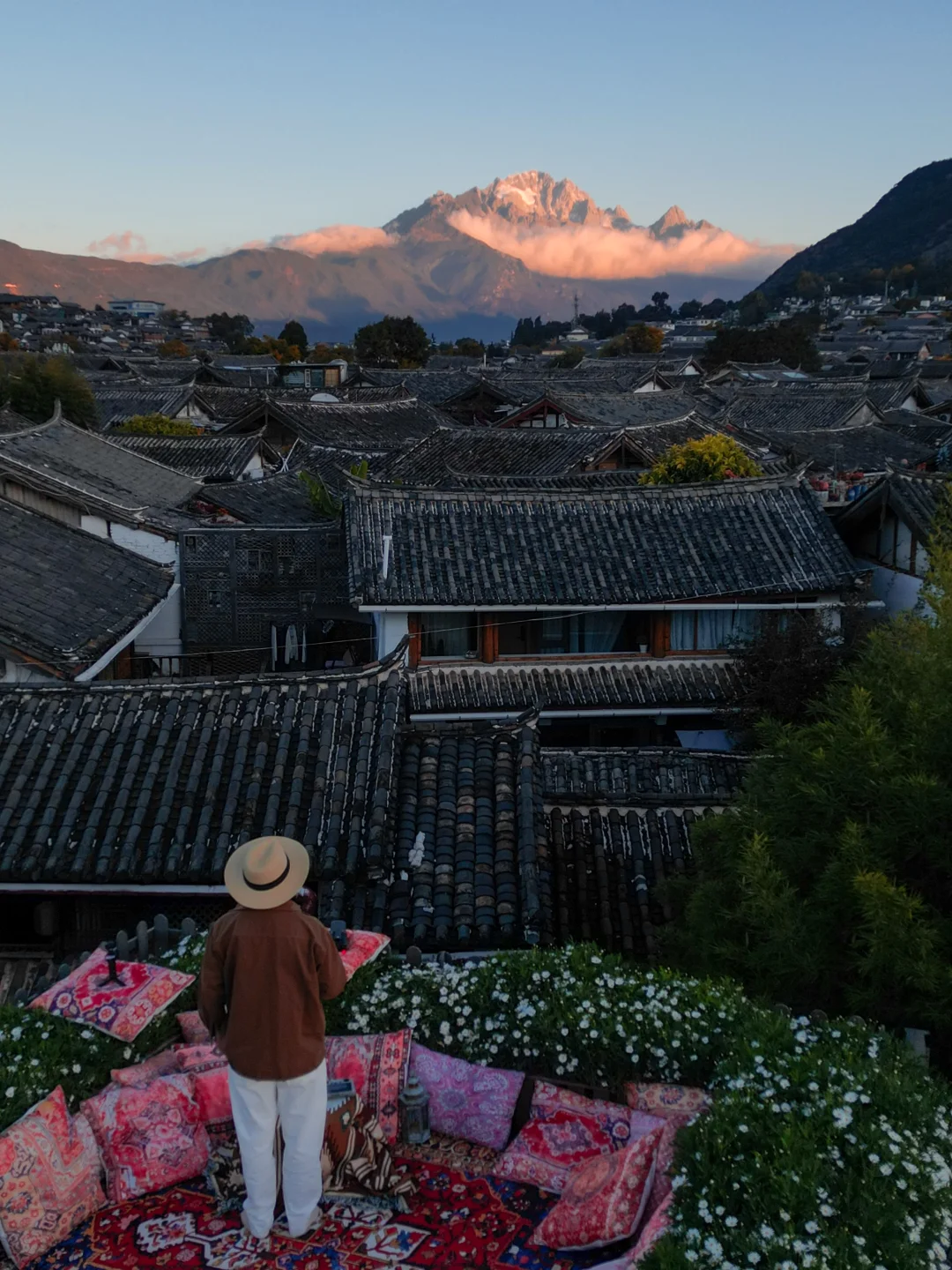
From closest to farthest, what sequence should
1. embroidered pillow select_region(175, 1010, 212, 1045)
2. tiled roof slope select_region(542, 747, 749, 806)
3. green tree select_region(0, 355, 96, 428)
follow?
1. embroidered pillow select_region(175, 1010, 212, 1045)
2. tiled roof slope select_region(542, 747, 749, 806)
3. green tree select_region(0, 355, 96, 428)

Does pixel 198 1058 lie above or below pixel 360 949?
below

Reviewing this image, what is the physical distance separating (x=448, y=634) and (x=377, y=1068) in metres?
12.1

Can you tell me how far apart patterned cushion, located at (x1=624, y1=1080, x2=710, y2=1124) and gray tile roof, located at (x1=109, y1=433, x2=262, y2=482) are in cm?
2966

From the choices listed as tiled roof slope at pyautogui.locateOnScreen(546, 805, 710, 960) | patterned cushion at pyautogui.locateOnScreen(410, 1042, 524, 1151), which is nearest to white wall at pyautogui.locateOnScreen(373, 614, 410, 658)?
tiled roof slope at pyautogui.locateOnScreen(546, 805, 710, 960)

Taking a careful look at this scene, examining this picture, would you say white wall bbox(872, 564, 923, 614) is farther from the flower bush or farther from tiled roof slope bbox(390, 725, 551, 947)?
the flower bush

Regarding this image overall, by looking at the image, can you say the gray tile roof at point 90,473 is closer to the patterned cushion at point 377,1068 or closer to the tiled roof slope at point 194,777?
the tiled roof slope at point 194,777

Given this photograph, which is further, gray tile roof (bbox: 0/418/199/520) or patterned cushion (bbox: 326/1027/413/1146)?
gray tile roof (bbox: 0/418/199/520)

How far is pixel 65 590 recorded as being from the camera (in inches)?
593

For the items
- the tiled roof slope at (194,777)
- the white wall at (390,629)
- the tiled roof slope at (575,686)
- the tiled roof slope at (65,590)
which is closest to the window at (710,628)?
the tiled roof slope at (575,686)

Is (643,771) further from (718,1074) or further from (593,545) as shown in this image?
(718,1074)

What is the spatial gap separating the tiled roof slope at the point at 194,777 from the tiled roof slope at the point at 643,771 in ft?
11.9

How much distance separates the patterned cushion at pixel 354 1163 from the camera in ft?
17.9

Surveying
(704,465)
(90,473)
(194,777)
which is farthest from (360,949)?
(90,473)

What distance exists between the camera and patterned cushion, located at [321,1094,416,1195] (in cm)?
544
